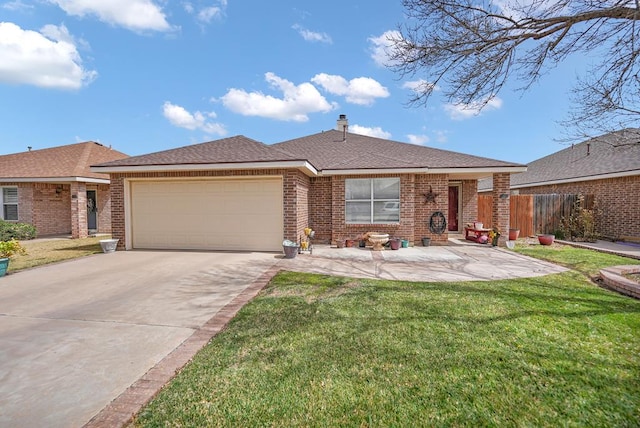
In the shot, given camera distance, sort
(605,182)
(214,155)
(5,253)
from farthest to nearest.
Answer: (605,182), (214,155), (5,253)

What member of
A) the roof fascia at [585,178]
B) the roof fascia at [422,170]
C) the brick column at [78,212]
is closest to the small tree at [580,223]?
the roof fascia at [585,178]

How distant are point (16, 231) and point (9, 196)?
2.69m

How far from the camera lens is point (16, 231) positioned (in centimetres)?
1302

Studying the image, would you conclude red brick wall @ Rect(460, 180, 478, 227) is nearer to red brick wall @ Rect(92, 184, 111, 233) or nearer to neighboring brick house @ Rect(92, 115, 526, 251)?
neighboring brick house @ Rect(92, 115, 526, 251)

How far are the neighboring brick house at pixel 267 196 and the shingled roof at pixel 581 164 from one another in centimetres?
600

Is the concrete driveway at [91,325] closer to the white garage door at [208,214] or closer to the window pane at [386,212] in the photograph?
the white garage door at [208,214]

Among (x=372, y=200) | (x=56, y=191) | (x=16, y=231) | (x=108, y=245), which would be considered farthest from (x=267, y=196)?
(x=56, y=191)

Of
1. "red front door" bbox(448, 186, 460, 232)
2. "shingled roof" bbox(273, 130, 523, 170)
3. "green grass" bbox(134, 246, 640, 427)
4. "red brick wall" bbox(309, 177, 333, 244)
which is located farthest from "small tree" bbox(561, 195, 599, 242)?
"red brick wall" bbox(309, 177, 333, 244)

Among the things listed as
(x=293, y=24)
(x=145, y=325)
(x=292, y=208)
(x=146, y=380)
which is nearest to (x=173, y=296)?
(x=145, y=325)

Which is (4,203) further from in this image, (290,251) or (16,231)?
(290,251)

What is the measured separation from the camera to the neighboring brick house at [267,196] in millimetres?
9297

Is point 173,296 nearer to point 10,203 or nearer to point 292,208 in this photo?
point 292,208

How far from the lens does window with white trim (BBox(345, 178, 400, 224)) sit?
1074 cm

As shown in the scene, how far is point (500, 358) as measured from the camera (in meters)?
2.98
